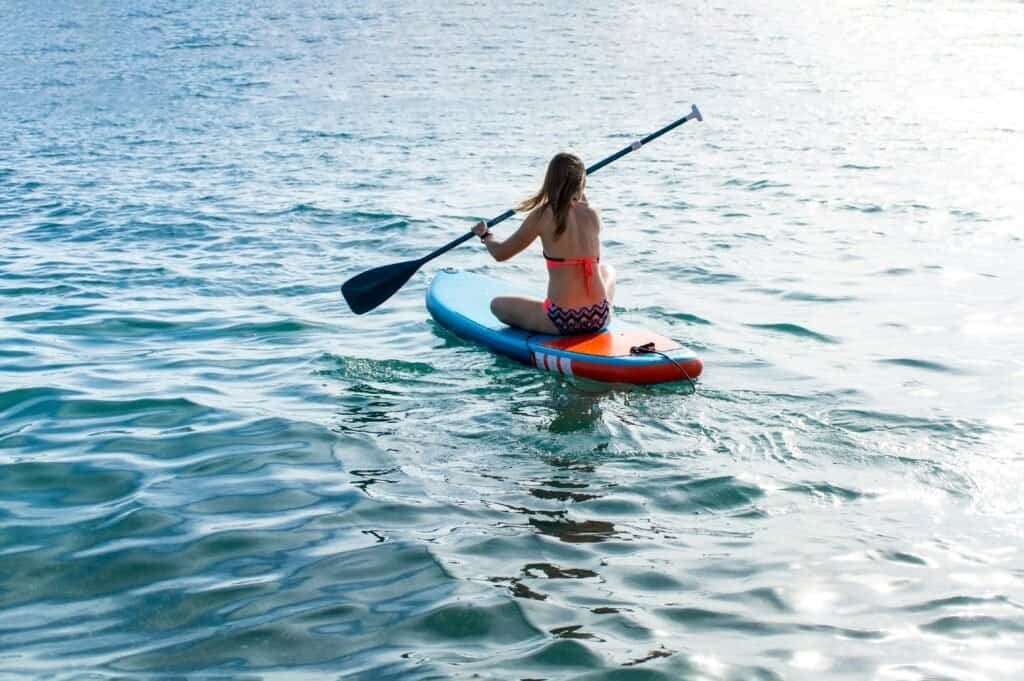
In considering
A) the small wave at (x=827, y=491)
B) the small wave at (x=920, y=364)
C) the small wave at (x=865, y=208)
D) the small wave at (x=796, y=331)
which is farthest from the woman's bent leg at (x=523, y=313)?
the small wave at (x=865, y=208)

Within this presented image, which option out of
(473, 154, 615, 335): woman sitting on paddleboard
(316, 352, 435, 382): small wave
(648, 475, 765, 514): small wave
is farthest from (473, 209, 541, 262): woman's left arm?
(648, 475, 765, 514): small wave

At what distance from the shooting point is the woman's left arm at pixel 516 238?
670 cm

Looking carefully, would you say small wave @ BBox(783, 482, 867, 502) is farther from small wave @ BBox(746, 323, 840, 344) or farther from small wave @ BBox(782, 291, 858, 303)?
small wave @ BBox(782, 291, 858, 303)

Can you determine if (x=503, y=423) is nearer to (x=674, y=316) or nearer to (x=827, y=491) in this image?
(x=827, y=491)

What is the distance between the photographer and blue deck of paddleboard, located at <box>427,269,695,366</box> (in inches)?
252

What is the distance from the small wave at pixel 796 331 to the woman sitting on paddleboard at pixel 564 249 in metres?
1.25

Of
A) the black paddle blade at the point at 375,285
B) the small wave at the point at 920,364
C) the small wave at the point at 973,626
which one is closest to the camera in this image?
the small wave at the point at 973,626

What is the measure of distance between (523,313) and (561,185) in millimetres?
883

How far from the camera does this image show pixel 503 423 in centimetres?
588

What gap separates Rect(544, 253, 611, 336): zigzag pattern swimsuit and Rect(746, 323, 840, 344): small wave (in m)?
1.34

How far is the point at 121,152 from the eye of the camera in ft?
50.2

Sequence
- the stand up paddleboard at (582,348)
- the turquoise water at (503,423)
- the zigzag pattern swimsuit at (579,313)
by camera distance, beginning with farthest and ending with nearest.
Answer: the zigzag pattern swimsuit at (579,313) → the stand up paddleboard at (582,348) → the turquoise water at (503,423)

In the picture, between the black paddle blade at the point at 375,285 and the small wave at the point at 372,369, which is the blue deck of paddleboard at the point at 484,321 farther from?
the small wave at the point at 372,369

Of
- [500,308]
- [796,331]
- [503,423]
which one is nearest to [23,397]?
[503,423]
